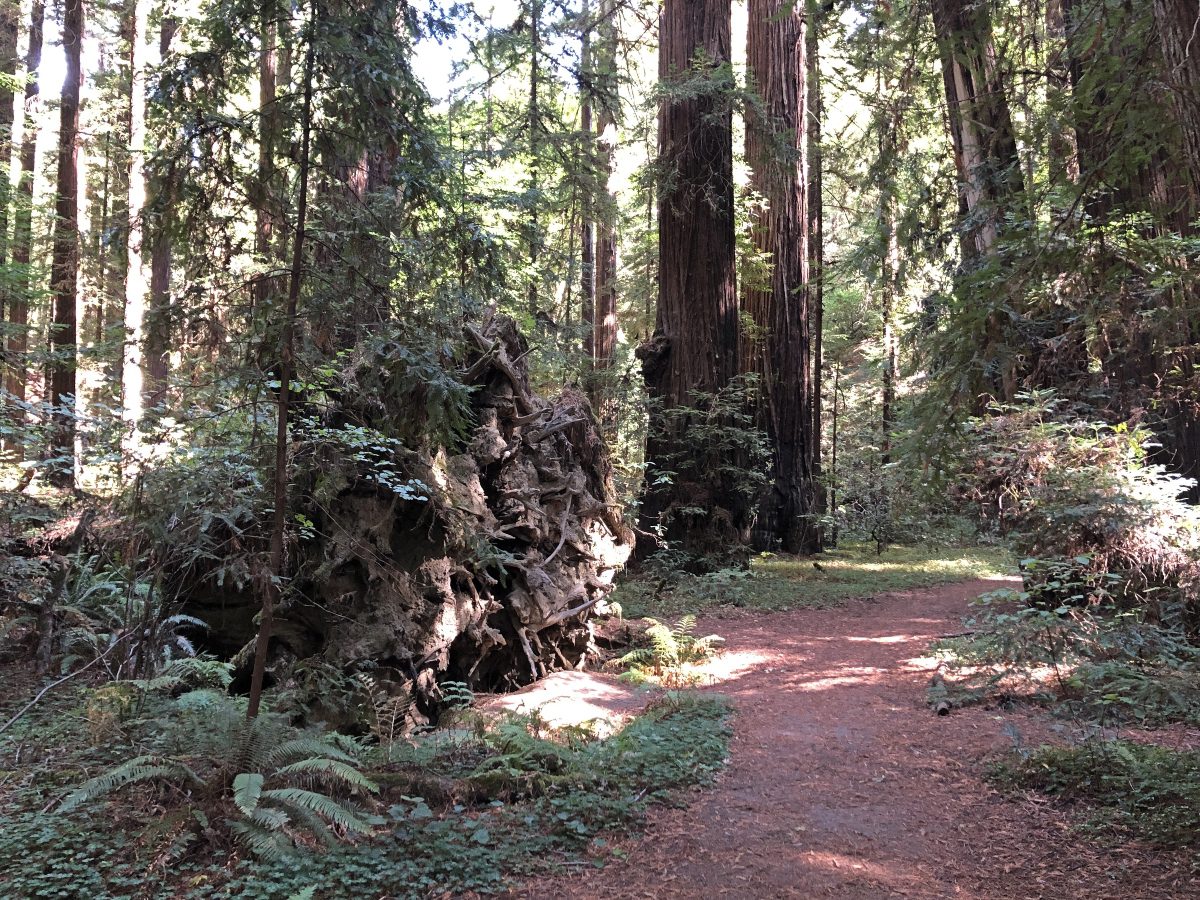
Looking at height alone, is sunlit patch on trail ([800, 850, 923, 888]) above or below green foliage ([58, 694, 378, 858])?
below

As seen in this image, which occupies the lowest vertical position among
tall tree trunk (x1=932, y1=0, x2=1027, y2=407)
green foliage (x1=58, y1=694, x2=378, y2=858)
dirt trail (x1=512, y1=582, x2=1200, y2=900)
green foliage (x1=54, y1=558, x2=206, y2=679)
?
dirt trail (x1=512, y1=582, x2=1200, y2=900)

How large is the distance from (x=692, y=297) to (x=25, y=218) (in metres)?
12.2

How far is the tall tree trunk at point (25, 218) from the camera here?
11125mm

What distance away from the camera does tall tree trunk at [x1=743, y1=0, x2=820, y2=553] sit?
15.6 metres

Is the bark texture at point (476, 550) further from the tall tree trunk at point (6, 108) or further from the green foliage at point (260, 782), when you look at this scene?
the tall tree trunk at point (6, 108)

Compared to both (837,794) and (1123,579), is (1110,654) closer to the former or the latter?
(1123,579)

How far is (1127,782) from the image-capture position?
4.52 metres

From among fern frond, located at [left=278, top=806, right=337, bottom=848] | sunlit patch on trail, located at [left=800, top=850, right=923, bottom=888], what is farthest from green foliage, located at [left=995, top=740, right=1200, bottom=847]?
fern frond, located at [left=278, top=806, right=337, bottom=848]

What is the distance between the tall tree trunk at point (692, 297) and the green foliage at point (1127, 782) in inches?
330

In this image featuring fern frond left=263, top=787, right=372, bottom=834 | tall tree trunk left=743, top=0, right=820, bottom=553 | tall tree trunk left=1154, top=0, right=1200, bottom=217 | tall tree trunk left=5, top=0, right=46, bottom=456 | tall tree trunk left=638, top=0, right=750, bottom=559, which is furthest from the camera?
tall tree trunk left=743, top=0, right=820, bottom=553

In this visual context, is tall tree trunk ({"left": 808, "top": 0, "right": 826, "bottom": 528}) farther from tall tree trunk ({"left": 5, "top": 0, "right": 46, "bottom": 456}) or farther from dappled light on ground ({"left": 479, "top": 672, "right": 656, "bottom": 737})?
tall tree trunk ({"left": 5, "top": 0, "right": 46, "bottom": 456})

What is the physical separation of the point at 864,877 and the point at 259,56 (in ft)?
20.0

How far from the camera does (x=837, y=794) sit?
510 centimetres

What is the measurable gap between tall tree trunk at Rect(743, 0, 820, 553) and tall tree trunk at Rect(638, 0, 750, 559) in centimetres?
182
